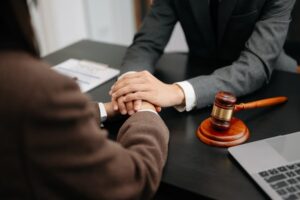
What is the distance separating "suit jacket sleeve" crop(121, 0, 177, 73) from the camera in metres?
1.30

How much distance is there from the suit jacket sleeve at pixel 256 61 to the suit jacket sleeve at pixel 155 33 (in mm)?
294

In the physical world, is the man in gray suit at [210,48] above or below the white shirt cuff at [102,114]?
above

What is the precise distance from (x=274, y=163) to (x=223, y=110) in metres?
0.17

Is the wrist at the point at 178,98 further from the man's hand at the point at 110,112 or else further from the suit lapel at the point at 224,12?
the suit lapel at the point at 224,12

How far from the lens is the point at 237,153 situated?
2.60ft

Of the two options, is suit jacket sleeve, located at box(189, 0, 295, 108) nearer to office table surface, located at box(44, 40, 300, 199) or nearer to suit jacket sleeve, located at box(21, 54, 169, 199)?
office table surface, located at box(44, 40, 300, 199)

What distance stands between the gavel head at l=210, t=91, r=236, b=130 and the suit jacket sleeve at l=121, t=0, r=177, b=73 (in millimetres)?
472

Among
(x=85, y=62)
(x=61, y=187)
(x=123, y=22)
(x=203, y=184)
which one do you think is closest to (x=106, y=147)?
(x=61, y=187)

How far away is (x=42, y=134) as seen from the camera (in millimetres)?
508

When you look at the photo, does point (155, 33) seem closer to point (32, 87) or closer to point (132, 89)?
point (132, 89)

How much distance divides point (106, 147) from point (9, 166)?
158 mm

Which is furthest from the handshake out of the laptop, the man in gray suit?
the laptop

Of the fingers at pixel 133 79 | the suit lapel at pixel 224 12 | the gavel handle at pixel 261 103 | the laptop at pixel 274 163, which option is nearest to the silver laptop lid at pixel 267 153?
the laptop at pixel 274 163

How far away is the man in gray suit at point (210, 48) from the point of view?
985 millimetres
